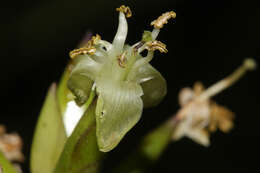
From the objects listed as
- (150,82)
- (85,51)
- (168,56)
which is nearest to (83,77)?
(85,51)

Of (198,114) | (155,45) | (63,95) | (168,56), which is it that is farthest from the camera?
(168,56)

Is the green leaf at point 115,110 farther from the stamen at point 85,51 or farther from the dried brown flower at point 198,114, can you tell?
the dried brown flower at point 198,114

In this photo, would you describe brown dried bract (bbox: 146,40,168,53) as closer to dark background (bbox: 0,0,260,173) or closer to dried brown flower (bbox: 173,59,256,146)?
dried brown flower (bbox: 173,59,256,146)

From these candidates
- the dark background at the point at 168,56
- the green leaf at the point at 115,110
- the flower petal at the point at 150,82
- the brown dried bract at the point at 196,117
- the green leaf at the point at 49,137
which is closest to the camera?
the green leaf at the point at 115,110

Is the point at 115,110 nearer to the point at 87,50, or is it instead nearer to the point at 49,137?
the point at 87,50

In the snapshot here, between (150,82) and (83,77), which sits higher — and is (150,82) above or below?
below

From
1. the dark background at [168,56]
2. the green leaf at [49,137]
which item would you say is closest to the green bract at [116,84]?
the green leaf at [49,137]
